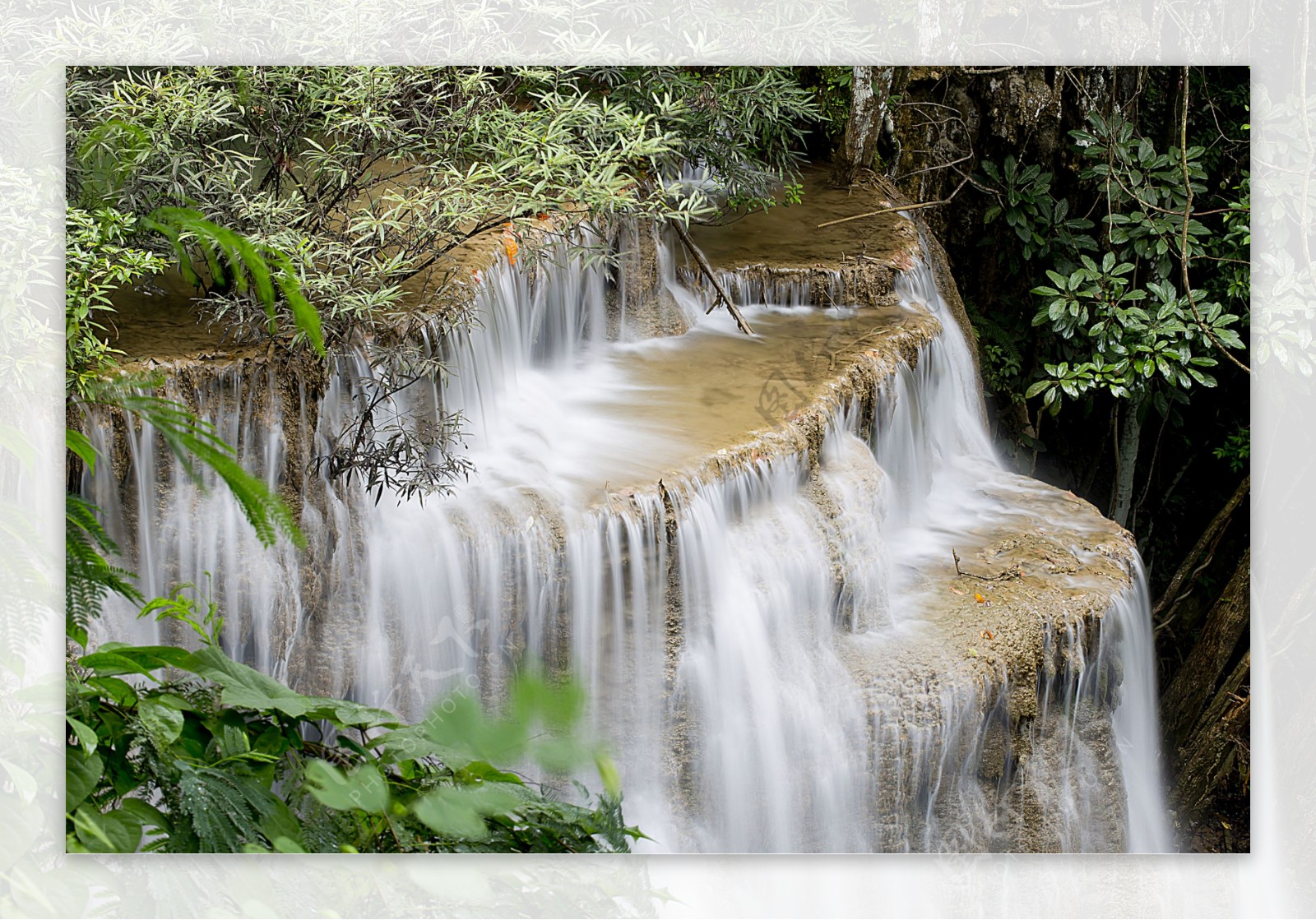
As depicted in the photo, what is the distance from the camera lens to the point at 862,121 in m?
2.67

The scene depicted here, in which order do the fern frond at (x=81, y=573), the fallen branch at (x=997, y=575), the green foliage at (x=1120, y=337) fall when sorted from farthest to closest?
the fallen branch at (x=997, y=575)
the green foliage at (x=1120, y=337)
the fern frond at (x=81, y=573)

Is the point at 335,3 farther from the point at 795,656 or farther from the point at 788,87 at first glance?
the point at 795,656

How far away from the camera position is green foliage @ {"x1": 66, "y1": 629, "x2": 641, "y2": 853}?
37.7 inches

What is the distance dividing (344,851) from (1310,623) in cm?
221

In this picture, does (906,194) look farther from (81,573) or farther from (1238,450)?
(81,573)

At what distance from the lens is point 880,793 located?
2.60 meters

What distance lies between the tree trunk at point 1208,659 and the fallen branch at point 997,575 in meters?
0.40

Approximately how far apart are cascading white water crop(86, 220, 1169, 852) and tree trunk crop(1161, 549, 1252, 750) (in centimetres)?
7

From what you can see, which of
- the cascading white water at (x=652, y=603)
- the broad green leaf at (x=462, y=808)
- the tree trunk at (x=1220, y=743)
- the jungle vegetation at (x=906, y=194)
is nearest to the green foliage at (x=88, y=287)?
the jungle vegetation at (x=906, y=194)

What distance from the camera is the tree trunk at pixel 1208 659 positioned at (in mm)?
2594

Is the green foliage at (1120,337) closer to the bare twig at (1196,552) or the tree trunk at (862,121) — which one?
the bare twig at (1196,552)

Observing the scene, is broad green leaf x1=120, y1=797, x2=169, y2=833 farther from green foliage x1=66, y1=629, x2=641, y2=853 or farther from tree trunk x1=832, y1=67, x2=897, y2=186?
tree trunk x1=832, y1=67, x2=897, y2=186

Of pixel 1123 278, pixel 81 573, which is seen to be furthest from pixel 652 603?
pixel 81 573

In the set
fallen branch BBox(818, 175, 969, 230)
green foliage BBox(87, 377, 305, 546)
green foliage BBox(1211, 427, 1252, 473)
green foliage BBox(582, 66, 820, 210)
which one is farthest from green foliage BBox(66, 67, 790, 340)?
green foliage BBox(87, 377, 305, 546)
